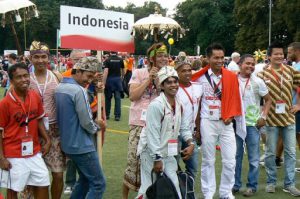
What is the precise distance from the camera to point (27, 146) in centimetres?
465

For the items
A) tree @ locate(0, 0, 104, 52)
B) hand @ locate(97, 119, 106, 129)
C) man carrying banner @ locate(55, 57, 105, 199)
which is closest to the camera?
man carrying banner @ locate(55, 57, 105, 199)

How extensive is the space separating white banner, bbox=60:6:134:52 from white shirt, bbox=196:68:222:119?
3.43 ft

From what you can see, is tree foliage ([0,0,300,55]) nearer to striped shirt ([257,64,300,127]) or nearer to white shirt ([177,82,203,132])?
striped shirt ([257,64,300,127])

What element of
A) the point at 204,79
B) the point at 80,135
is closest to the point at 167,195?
the point at 80,135

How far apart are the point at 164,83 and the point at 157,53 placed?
2.28ft

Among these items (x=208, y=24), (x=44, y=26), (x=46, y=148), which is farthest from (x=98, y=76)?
(x=208, y=24)

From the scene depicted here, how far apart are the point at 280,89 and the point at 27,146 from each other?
3.74 metres

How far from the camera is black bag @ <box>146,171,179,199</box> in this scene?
4703 millimetres

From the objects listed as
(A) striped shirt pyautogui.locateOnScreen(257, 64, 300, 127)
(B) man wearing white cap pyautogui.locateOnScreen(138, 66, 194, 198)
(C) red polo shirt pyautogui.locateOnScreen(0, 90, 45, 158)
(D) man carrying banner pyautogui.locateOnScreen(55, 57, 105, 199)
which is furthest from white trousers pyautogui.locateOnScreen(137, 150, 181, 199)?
(A) striped shirt pyautogui.locateOnScreen(257, 64, 300, 127)

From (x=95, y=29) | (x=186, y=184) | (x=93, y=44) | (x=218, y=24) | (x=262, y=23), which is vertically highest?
(x=218, y=24)

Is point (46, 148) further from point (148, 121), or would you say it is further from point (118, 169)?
point (118, 169)

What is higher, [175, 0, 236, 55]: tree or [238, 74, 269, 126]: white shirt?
[175, 0, 236, 55]: tree

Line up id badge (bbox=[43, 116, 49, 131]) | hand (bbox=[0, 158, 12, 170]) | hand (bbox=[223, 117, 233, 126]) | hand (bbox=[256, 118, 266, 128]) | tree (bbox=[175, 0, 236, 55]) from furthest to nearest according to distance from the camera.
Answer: tree (bbox=[175, 0, 236, 55]) < hand (bbox=[256, 118, 266, 128]) < hand (bbox=[223, 117, 233, 126]) < id badge (bbox=[43, 116, 49, 131]) < hand (bbox=[0, 158, 12, 170])

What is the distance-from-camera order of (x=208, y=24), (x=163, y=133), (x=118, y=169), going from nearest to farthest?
(x=163, y=133) < (x=118, y=169) < (x=208, y=24)
